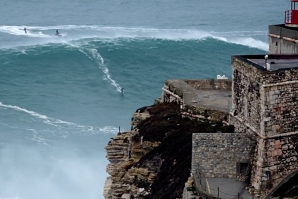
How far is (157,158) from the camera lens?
3155cm

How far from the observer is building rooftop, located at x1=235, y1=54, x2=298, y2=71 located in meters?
26.2

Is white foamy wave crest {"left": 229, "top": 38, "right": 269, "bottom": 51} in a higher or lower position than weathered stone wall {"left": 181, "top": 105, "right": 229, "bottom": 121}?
lower

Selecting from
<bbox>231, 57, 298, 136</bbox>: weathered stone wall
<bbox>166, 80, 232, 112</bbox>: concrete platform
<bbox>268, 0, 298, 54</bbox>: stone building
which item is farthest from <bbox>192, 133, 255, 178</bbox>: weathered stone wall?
<bbox>268, 0, 298, 54</bbox>: stone building

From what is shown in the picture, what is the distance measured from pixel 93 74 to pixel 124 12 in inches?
1963

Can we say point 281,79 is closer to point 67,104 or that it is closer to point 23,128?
point 23,128

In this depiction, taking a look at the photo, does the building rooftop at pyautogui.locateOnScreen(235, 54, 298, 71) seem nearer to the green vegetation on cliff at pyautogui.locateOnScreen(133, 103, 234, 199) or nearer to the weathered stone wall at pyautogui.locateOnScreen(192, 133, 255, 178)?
the weathered stone wall at pyautogui.locateOnScreen(192, 133, 255, 178)

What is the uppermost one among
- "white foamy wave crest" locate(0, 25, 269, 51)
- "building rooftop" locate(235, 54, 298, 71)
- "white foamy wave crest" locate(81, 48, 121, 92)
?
"building rooftop" locate(235, 54, 298, 71)

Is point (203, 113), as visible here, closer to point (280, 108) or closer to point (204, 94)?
point (204, 94)

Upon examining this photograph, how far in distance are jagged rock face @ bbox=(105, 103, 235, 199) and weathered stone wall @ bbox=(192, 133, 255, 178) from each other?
1665 mm

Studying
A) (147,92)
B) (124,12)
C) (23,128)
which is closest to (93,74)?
(147,92)

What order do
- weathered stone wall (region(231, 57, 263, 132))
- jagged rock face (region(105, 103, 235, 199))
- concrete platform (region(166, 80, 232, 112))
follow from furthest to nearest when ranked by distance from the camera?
concrete platform (region(166, 80, 232, 112))
jagged rock face (region(105, 103, 235, 199))
weathered stone wall (region(231, 57, 263, 132))

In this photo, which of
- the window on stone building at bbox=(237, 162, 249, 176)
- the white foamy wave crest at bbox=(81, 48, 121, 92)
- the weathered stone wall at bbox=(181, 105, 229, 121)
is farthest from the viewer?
the white foamy wave crest at bbox=(81, 48, 121, 92)

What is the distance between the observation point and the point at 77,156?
176 feet

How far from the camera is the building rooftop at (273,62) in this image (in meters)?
26.2
